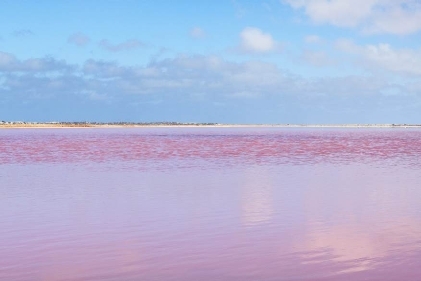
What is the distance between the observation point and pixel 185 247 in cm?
986

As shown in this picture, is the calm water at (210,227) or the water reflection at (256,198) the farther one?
the water reflection at (256,198)

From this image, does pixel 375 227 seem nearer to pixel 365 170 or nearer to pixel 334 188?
pixel 334 188

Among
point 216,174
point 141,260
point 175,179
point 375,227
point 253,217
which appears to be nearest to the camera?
point 141,260

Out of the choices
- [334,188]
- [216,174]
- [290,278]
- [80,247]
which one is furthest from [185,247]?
[216,174]

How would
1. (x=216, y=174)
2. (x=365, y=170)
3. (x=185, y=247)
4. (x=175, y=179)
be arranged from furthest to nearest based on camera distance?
(x=365, y=170) → (x=216, y=174) → (x=175, y=179) → (x=185, y=247)

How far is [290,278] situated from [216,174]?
1555cm

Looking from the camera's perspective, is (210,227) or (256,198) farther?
(256,198)

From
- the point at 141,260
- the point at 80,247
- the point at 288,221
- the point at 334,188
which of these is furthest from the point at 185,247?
the point at 334,188

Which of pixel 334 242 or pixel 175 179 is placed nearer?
pixel 334 242

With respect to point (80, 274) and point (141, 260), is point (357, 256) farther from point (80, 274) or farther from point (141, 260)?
point (80, 274)

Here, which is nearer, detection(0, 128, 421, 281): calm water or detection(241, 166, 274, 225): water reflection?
detection(0, 128, 421, 281): calm water

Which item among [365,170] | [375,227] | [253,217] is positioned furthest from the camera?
[365,170]

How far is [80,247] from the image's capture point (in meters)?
9.95

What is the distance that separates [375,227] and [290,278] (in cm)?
454
